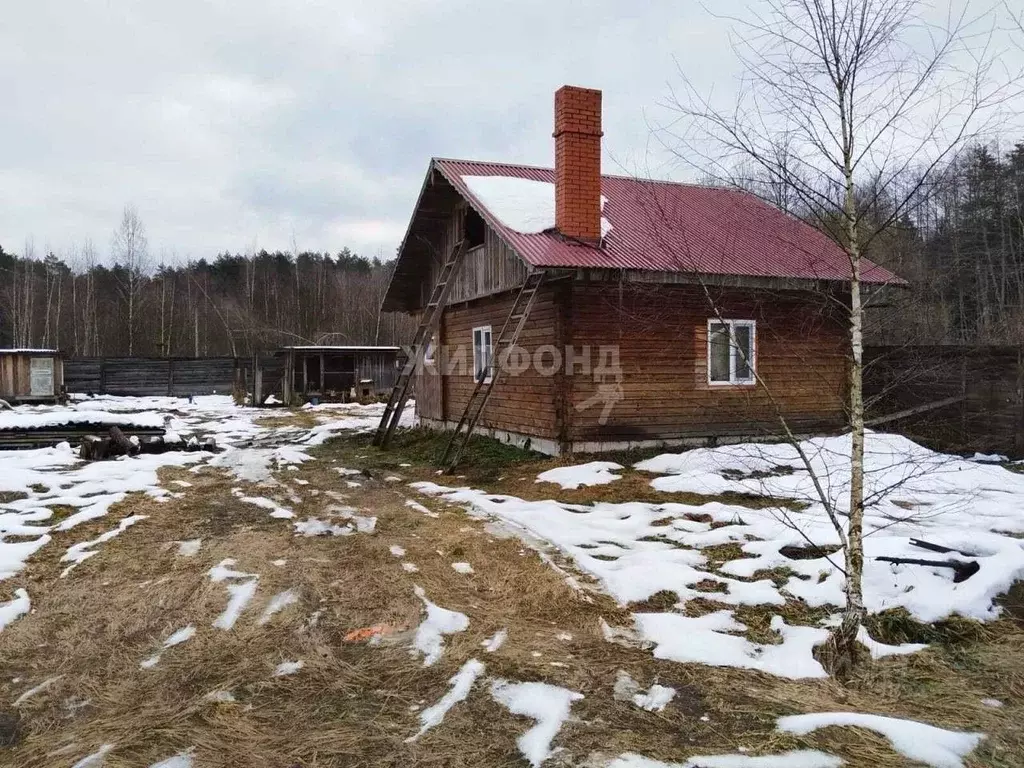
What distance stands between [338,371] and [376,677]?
26.9 meters

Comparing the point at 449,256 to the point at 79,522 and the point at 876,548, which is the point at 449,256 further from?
the point at 876,548

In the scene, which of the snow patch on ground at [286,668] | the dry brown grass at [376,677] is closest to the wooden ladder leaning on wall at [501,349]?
the dry brown grass at [376,677]

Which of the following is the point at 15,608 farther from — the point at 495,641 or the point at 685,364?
the point at 685,364

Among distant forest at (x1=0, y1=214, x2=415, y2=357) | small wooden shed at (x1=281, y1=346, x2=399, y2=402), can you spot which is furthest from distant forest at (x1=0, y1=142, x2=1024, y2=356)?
small wooden shed at (x1=281, y1=346, x2=399, y2=402)

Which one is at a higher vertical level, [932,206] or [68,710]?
[932,206]

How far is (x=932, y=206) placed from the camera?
4520 millimetres

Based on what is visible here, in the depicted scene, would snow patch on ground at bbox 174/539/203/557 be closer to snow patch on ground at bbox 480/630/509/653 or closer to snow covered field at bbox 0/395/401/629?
snow covered field at bbox 0/395/401/629

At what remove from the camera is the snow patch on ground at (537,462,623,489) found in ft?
32.4

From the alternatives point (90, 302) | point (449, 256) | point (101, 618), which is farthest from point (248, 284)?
point (101, 618)

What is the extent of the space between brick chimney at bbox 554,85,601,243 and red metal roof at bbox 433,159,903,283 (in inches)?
14.8

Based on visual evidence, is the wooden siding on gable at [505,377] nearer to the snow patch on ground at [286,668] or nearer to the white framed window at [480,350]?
the white framed window at [480,350]

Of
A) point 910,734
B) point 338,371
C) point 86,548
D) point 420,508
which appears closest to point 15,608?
point 86,548

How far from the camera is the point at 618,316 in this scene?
38.9ft

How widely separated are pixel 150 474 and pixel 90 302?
41994 mm
